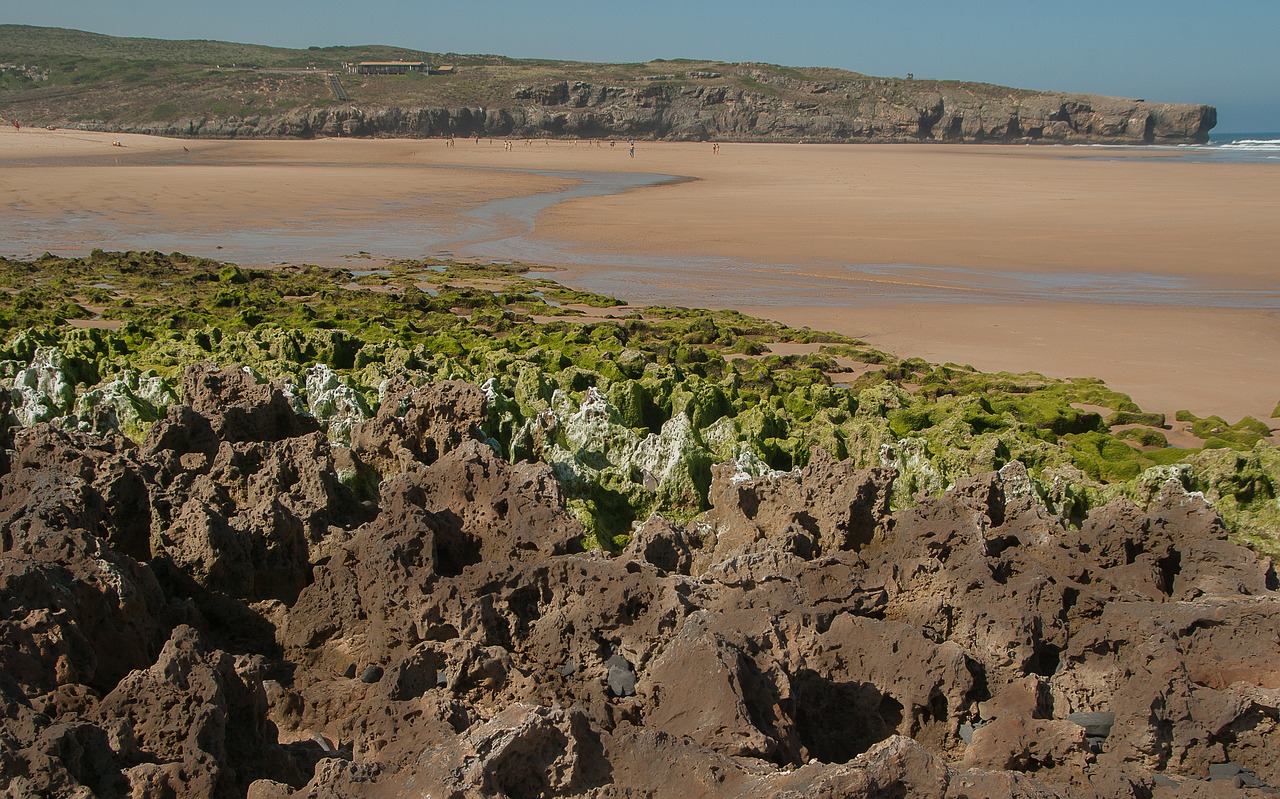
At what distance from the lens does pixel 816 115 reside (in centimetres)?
7688

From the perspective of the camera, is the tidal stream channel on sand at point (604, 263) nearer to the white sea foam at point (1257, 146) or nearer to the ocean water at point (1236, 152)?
the ocean water at point (1236, 152)

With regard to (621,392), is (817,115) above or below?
above

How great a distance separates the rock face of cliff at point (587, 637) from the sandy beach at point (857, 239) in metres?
5.66

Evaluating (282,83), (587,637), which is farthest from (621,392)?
(282,83)

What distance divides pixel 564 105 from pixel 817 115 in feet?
61.7

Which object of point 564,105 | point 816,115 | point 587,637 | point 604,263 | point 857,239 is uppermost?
point 816,115

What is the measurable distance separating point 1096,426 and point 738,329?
4450mm

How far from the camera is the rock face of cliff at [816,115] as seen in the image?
234 ft

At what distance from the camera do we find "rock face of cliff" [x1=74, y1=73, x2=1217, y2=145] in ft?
234

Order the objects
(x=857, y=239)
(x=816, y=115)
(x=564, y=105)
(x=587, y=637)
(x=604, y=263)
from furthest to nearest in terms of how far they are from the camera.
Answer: (x=816, y=115) < (x=564, y=105) < (x=857, y=239) < (x=604, y=263) < (x=587, y=637)

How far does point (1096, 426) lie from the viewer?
25.3 ft

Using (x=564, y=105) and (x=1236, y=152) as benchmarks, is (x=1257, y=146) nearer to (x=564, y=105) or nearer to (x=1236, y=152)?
(x=1236, y=152)

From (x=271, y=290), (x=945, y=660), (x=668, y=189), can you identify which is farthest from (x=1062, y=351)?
(x=668, y=189)

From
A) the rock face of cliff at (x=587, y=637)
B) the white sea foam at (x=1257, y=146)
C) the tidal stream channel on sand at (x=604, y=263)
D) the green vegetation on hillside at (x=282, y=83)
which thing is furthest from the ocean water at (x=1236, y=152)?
the rock face of cliff at (x=587, y=637)
